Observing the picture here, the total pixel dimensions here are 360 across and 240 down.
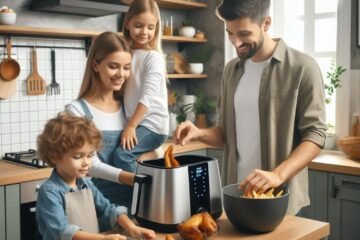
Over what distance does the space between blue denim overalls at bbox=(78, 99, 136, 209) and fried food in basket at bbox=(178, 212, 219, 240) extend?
467 mm

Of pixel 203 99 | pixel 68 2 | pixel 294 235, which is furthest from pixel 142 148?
pixel 203 99

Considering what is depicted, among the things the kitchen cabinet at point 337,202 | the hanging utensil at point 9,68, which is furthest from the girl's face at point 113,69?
the kitchen cabinet at point 337,202

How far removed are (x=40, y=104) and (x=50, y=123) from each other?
6.30 ft

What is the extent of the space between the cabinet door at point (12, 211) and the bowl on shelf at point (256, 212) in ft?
5.12

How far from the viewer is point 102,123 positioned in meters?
1.67

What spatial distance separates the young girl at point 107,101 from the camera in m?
1.67

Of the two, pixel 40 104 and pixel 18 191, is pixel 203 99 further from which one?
pixel 18 191

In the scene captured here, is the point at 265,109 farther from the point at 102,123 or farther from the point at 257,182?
the point at 102,123

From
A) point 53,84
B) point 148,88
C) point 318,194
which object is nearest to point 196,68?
point 53,84

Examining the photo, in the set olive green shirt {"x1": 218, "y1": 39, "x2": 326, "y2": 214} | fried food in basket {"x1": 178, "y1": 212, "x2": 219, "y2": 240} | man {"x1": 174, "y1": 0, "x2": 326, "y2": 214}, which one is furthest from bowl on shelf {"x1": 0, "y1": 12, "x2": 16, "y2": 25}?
fried food in basket {"x1": 178, "y1": 212, "x2": 219, "y2": 240}

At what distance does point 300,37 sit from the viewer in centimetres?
Answer: 378

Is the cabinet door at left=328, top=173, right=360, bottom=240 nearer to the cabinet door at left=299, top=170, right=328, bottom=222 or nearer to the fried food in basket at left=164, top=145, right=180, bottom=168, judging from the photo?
the cabinet door at left=299, top=170, right=328, bottom=222

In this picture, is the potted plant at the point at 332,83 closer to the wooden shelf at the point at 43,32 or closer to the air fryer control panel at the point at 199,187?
the wooden shelf at the point at 43,32

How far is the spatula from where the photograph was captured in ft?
10.4
